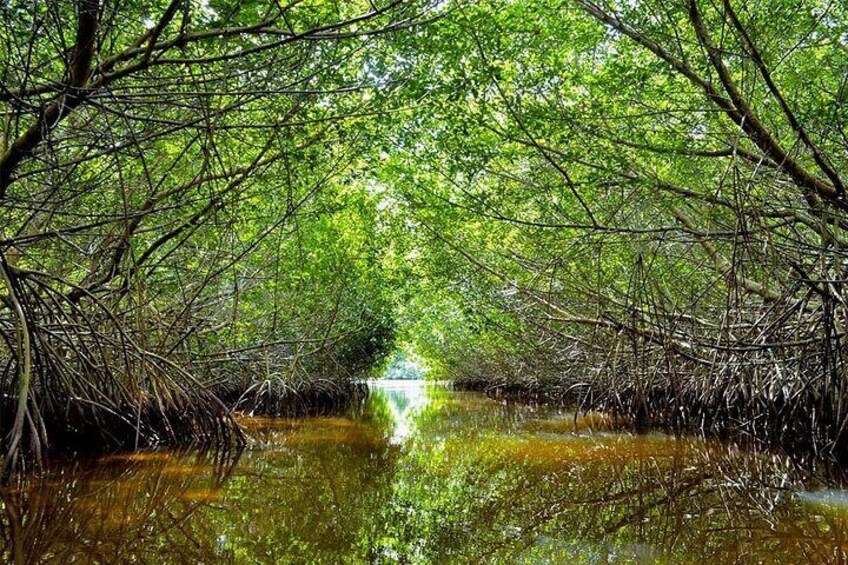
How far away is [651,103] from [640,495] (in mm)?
3575

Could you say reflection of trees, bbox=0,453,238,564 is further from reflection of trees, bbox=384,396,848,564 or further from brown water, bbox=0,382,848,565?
reflection of trees, bbox=384,396,848,564

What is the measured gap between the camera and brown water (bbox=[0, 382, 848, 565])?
6.45ft

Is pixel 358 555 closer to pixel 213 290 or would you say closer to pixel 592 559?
pixel 592 559

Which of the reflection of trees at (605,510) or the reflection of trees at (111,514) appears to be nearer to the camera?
the reflection of trees at (111,514)

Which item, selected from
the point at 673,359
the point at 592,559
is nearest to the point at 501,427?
the point at 673,359

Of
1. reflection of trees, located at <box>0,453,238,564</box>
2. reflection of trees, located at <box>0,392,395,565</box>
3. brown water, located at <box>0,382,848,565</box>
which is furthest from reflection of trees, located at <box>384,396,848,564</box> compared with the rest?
reflection of trees, located at <box>0,453,238,564</box>

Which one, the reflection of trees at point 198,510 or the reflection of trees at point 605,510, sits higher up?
the reflection of trees at point 198,510

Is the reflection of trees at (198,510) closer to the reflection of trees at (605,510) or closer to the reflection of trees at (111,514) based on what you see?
the reflection of trees at (111,514)

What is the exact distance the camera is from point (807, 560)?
1886 mm

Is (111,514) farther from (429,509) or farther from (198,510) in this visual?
(429,509)

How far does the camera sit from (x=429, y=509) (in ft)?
8.50

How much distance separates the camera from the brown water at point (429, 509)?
1.97m

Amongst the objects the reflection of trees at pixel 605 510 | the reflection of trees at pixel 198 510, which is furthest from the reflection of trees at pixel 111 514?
the reflection of trees at pixel 605 510

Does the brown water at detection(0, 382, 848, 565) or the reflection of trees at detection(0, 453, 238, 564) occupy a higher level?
the reflection of trees at detection(0, 453, 238, 564)
